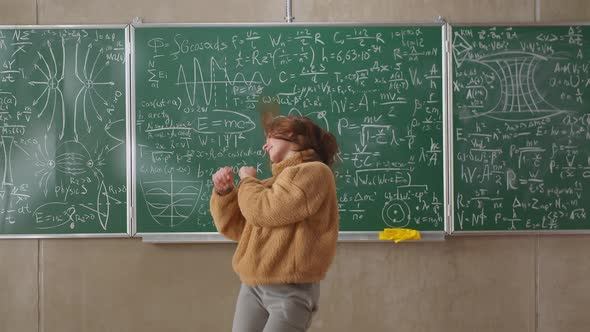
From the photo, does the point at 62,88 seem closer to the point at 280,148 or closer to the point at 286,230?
the point at 280,148

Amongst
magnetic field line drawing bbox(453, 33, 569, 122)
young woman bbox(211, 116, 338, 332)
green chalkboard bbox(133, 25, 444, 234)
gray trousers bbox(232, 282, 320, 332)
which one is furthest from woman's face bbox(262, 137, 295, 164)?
magnetic field line drawing bbox(453, 33, 569, 122)

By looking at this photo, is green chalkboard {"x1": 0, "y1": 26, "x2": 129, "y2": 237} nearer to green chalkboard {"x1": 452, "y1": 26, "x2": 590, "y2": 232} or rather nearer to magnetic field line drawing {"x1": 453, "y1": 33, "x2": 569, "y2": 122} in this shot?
green chalkboard {"x1": 452, "y1": 26, "x2": 590, "y2": 232}

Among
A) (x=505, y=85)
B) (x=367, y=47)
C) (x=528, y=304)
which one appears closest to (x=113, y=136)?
(x=367, y=47)

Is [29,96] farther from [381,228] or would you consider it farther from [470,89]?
[470,89]

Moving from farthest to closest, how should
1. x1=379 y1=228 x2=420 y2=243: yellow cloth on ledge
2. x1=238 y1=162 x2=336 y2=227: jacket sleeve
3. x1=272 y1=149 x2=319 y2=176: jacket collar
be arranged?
1. x1=379 y1=228 x2=420 y2=243: yellow cloth on ledge
2. x1=272 y1=149 x2=319 y2=176: jacket collar
3. x1=238 y1=162 x2=336 y2=227: jacket sleeve

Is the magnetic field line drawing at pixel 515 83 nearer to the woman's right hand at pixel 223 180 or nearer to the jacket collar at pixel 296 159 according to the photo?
the jacket collar at pixel 296 159

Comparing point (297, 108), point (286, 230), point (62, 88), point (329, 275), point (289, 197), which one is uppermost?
point (62, 88)

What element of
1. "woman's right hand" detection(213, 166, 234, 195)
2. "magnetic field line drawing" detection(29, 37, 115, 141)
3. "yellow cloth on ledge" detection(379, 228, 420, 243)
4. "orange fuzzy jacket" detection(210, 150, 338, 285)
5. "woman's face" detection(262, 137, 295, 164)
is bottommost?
"yellow cloth on ledge" detection(379, 228, 420, 243)

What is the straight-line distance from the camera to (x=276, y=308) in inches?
88.8

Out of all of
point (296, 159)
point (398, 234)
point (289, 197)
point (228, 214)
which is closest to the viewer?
point (289, 197)

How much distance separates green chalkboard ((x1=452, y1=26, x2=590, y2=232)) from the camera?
3713 millimetres

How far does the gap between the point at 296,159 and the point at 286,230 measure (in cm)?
28

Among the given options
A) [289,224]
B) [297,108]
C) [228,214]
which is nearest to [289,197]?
[289,224]

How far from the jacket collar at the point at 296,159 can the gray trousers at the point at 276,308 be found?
17.9 inches
